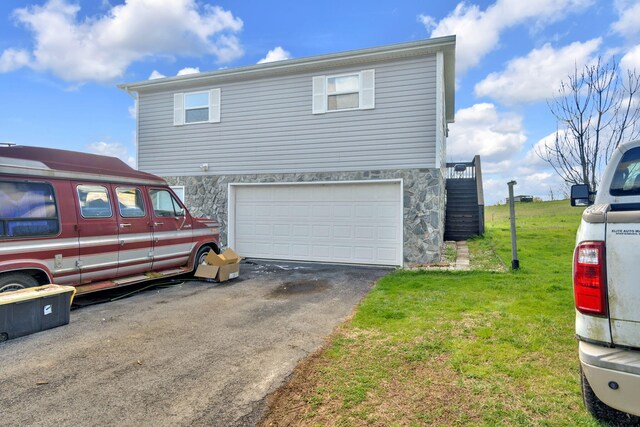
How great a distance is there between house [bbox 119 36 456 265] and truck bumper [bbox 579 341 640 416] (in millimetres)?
6819

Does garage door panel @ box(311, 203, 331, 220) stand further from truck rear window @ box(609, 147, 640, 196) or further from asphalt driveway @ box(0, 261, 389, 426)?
truck rear window @ box(609, 147, 640, 196)

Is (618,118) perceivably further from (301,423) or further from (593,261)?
(301,423)

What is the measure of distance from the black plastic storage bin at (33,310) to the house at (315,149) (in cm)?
602

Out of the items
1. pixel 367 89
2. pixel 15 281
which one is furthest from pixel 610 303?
pixel 367 89

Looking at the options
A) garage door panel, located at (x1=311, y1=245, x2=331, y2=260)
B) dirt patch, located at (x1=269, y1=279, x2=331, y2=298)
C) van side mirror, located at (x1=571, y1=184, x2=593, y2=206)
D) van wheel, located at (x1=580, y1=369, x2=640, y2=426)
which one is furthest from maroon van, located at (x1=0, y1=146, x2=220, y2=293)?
van side mirror, located at (x1=571, y1=184, x2=593, y2=206)

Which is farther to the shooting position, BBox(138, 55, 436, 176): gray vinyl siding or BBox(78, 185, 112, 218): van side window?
BBox(138, 55, 436, 176): gray vinyl siding

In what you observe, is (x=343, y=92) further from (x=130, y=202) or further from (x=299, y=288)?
(x=130, y=202)

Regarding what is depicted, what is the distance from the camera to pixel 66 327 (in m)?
4.68

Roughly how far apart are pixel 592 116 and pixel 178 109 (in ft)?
45.0

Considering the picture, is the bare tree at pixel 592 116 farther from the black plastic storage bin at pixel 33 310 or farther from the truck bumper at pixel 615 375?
the black plastic storage bin at pixel 33 310

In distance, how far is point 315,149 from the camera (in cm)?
976

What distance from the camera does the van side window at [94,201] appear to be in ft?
18.4

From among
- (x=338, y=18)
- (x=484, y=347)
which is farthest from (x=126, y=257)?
(x=338, y=18)

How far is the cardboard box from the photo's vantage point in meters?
7.35
